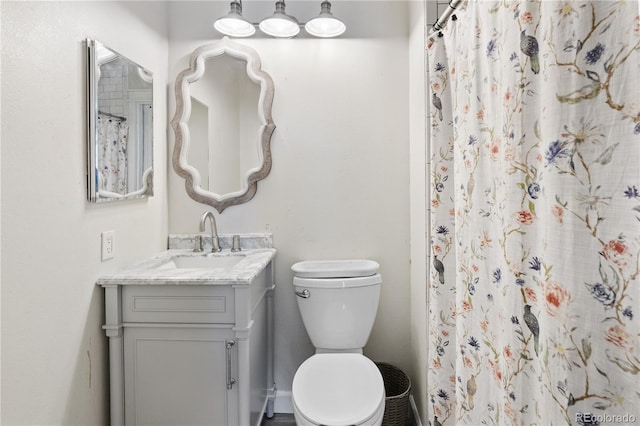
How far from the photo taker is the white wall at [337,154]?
7.48 feet

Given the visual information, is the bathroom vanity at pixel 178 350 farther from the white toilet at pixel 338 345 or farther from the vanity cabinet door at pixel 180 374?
the white toilet at pixel 338 345

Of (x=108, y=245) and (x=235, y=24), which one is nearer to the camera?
(x=108, y=245)

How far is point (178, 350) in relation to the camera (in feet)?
5.28

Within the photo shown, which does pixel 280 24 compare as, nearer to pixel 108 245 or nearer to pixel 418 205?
pixel 418 205

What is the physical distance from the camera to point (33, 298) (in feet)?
4.00

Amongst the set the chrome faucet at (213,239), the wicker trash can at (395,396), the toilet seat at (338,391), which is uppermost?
the chrome faucet at (213,239)

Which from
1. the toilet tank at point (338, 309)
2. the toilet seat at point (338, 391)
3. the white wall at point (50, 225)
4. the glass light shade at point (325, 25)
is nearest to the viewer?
the white wall at point (50, 225)

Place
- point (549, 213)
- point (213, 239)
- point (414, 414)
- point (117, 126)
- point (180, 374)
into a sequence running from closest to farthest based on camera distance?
point (549, 213), point (180, 374), point (117, 126), point (414, 414), point (213, 239)

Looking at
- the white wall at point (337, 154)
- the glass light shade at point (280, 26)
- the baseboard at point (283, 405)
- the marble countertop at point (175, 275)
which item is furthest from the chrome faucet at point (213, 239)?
the glass light shade at point (280, 26)

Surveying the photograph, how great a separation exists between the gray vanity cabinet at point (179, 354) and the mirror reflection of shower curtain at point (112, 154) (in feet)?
1.40

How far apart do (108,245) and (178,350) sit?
518 mm

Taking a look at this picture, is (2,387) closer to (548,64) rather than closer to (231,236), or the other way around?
(231,236)

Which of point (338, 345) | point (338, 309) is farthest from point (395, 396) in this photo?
point (338, 309)

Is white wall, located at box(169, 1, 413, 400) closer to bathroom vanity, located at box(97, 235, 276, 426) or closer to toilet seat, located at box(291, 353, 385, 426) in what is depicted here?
toilet seat, located at box(291, 353, 385, 426)
